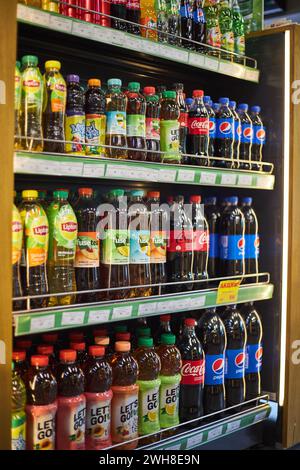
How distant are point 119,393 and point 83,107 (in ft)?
3.72

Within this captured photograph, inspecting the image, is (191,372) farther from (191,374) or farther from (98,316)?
(98,316)

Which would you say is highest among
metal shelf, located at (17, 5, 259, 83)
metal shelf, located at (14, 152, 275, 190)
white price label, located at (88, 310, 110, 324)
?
metal shelf, located at (17, 5, 259, 83)

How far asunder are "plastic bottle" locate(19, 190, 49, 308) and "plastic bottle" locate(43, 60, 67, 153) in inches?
9.7

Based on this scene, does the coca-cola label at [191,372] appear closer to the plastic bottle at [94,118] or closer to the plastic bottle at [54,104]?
the plastic bottle at [94,118]

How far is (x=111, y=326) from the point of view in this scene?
2.92m

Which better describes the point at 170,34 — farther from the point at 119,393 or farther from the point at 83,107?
the point at 119,393

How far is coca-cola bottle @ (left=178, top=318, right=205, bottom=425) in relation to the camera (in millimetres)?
2742

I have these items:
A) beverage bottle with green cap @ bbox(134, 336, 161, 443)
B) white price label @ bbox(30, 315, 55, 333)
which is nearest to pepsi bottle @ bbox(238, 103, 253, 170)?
beverage bottle with green cap @ bbox(134, 336, 161, 443)

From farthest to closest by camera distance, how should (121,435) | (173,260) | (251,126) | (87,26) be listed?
(251,126)
(173,260)
(121,435)
(87,26)

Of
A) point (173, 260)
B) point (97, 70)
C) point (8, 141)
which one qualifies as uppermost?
point (97, 70)

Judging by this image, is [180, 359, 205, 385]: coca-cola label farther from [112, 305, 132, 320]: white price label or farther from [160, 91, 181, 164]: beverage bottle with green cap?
Answer: [160, 91, 181, 164]: beverage bottle with green cap

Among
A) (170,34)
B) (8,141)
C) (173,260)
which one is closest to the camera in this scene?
(8,141)

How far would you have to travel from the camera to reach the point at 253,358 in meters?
3.07

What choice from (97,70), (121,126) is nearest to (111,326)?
(121,126)
